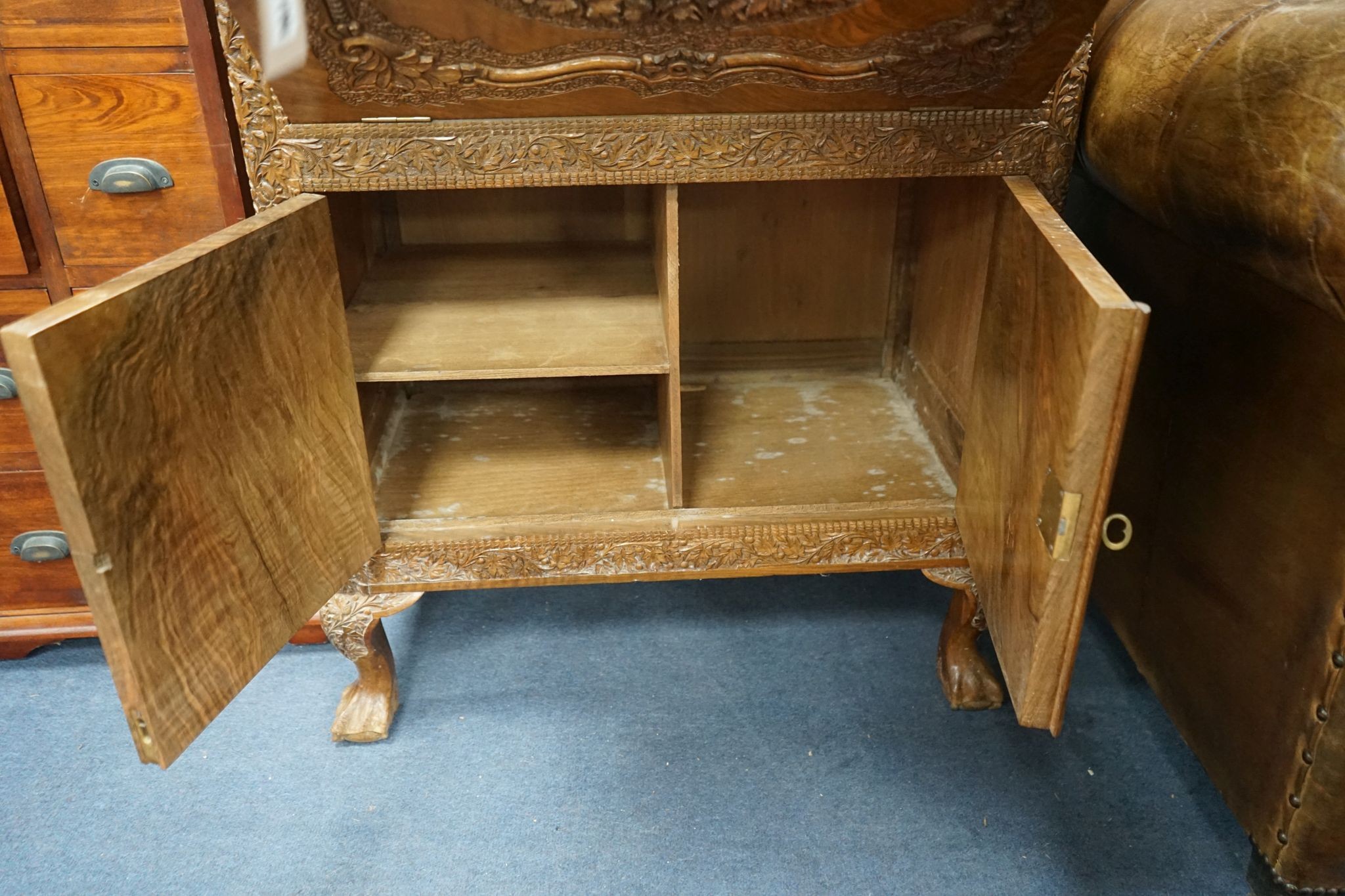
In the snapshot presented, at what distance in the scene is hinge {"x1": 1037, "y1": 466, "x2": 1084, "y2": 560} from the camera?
69 cm

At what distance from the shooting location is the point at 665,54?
2.77 feet

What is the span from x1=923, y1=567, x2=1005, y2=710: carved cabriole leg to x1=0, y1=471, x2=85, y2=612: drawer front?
1.17m

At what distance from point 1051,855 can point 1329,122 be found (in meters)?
0.79

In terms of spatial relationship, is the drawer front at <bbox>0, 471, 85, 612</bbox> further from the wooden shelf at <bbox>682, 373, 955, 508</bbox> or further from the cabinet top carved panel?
the wooden shelf at <bbox>682, 373, 955, 508</bbox>

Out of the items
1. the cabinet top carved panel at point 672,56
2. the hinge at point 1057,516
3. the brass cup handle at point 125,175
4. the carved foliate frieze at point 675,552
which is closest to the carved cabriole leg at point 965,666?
the carved foliate frieze at point 675,552

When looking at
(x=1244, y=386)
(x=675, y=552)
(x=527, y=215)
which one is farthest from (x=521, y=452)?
(x=1244, y=386)

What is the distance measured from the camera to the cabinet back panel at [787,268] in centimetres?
144

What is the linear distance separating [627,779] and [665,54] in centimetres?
83

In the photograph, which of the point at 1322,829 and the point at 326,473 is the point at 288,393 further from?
the point at 1322,829

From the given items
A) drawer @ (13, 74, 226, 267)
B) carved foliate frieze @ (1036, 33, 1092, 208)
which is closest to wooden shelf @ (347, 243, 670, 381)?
drawer @ (13, 74, 226, 267)

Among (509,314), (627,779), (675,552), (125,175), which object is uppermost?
(125,175)

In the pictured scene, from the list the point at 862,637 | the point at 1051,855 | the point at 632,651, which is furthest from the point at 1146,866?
the point at 632,651

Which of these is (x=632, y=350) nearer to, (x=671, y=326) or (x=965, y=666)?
(x=671, y=326)

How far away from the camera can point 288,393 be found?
86cm
